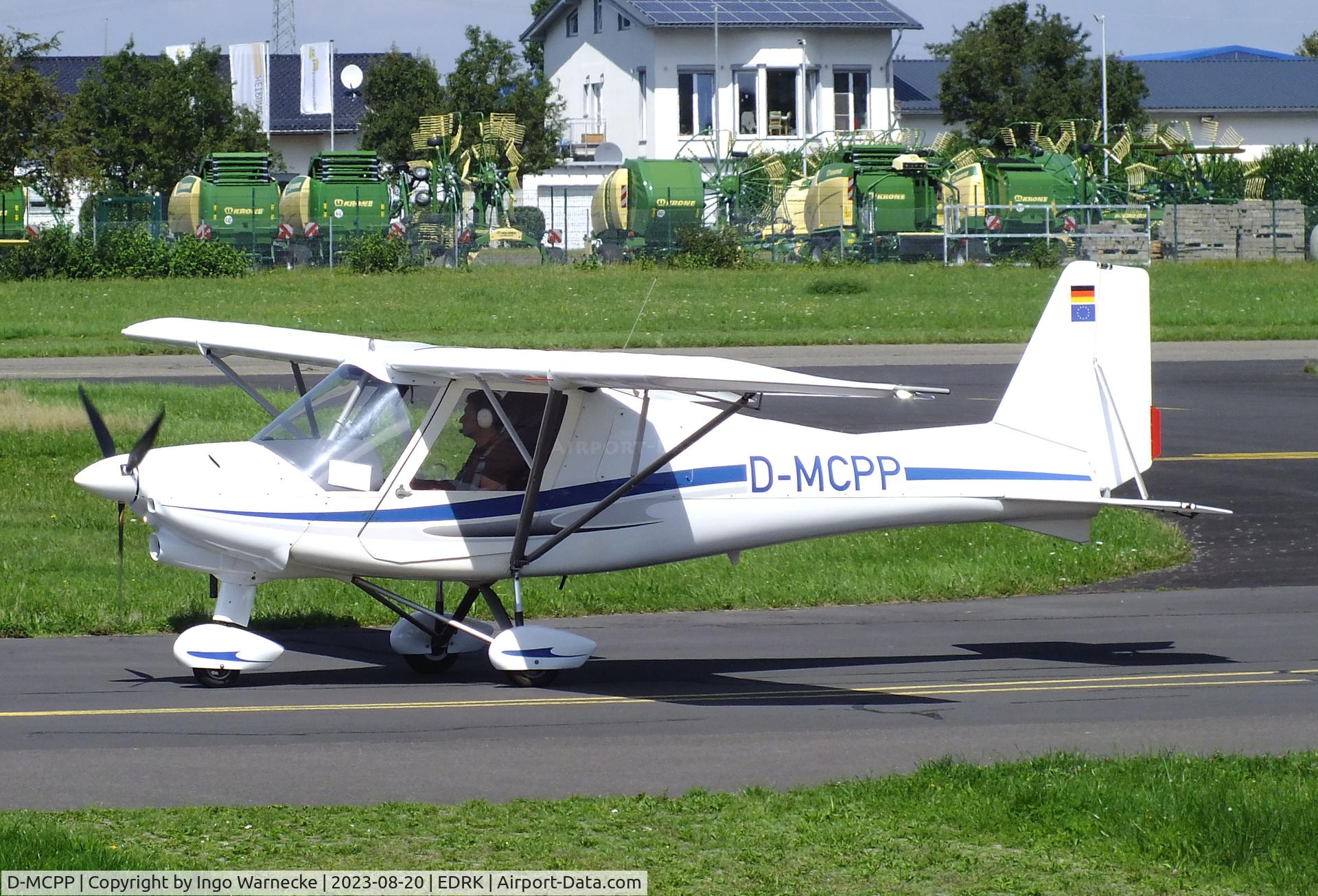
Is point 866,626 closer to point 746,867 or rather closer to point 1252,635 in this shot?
point 1252,635

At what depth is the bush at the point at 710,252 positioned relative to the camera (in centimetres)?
4325

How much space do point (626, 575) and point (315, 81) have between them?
8823cm

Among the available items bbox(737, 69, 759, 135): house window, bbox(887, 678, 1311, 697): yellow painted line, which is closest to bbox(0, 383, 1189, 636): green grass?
bbox(887, 678, 1311, 697): yellow painted line

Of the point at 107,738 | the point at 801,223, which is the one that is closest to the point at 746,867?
→ the point at 107,738

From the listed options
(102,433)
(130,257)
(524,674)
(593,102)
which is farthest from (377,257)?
(524,674)

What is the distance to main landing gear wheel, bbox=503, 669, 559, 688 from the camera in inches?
360

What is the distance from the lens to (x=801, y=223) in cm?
4756

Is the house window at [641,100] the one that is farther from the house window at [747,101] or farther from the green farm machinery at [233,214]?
the green farm machinery at [233,214]

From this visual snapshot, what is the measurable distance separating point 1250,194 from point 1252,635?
47555 mm

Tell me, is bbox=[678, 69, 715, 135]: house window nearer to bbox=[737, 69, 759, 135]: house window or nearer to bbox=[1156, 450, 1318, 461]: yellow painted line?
bbox=[737, 69, 759, 135]: house window

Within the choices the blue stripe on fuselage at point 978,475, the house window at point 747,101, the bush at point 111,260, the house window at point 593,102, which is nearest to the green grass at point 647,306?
the bush at point 111,260

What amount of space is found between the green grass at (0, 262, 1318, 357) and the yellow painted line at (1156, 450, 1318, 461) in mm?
11400

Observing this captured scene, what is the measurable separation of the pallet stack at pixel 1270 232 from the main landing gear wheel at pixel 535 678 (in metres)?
44.1

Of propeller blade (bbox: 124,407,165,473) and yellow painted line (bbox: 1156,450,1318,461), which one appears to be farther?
yellow painted line (bbox: 1156,450,1318,461)
